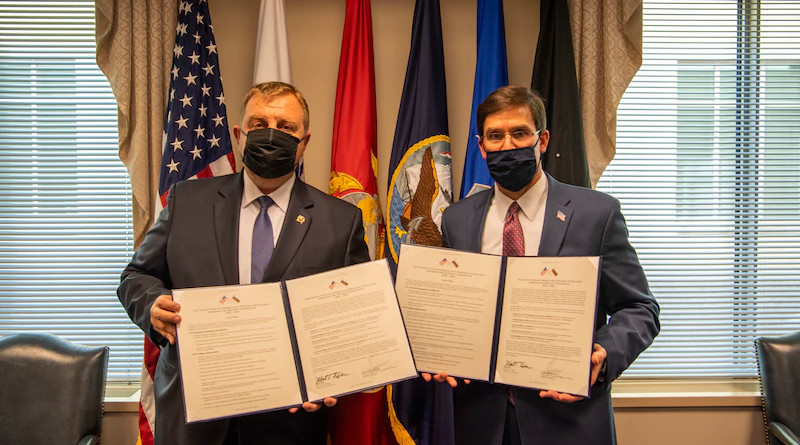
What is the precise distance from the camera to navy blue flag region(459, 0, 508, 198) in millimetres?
2877

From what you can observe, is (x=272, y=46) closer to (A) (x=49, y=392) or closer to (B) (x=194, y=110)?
(B) (x=194, y=110)

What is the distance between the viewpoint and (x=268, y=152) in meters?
1.85

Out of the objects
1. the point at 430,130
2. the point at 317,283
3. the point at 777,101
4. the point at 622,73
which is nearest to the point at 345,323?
the point at 317,283

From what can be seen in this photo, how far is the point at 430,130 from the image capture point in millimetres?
2893

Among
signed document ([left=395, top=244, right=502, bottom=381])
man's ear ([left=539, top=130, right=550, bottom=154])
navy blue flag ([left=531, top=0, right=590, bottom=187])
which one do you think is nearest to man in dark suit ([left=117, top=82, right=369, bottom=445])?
signed document ([left=395, top=244, right=502, bottom=381])

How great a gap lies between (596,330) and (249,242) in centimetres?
122

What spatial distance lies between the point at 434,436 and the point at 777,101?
9.38 feet

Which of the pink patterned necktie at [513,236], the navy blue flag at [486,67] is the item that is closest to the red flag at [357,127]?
the navy blue flag at [486,67]

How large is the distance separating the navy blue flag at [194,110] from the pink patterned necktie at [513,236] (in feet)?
5.38

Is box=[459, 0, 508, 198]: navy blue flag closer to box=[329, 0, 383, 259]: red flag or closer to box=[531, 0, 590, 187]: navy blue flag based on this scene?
box=[531, 0, 590, 187]: navy blue flag

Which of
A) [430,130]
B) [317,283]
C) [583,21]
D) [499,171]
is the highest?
[583,21]

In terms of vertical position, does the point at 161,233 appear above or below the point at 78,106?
below

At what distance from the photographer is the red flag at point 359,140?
288cm

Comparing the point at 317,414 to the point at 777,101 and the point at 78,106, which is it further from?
the point at 777,101
